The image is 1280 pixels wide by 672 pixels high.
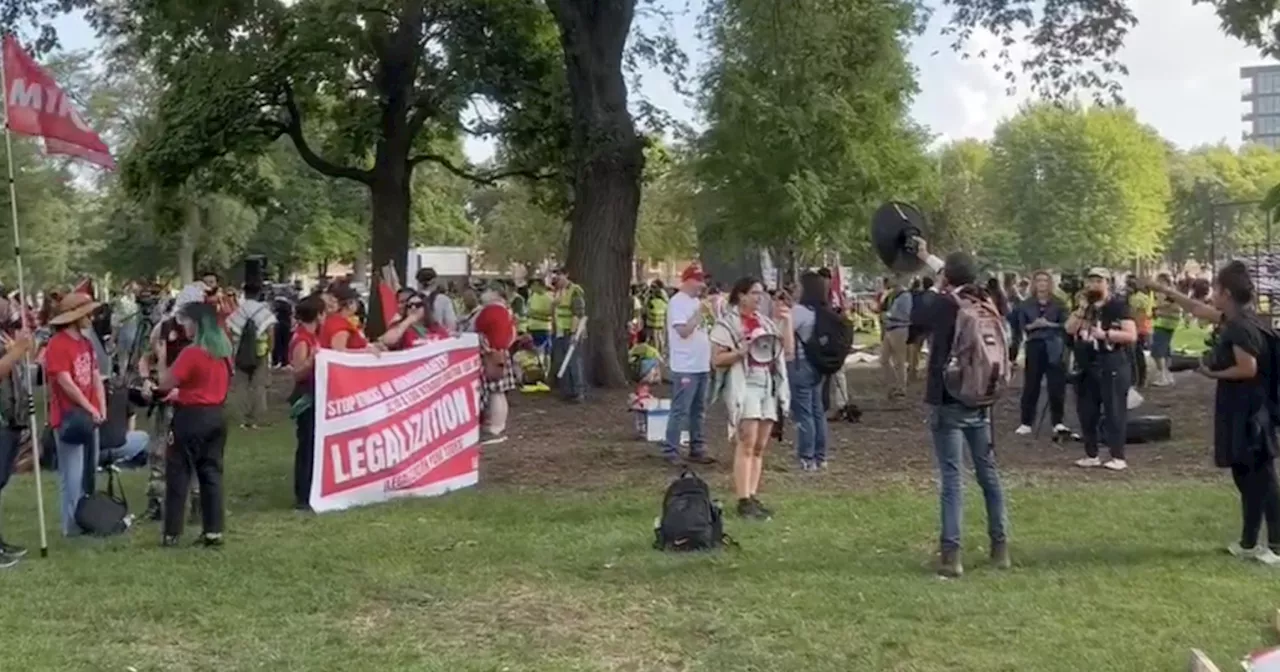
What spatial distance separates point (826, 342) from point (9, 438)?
6.96 meters

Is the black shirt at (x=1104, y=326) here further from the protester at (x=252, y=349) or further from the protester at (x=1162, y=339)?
the protester at (x=252, y=349)

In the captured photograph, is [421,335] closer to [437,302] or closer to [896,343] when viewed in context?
[437,302]

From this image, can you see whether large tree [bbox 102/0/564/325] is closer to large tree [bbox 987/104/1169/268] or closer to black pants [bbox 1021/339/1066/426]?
black pants [bbox 1021/339/1066/426]

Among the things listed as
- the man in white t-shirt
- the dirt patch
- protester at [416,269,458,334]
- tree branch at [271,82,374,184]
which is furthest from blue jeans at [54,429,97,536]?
tree branch at [271,82,374,184]

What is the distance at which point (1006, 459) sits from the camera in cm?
1327

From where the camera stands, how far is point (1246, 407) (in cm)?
845

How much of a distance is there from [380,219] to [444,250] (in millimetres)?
31078

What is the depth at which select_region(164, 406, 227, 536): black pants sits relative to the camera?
9.16 m

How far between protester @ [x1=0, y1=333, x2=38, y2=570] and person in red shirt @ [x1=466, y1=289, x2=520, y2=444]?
545 cm

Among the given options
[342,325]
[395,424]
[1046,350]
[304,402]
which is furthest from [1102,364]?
[304,402]

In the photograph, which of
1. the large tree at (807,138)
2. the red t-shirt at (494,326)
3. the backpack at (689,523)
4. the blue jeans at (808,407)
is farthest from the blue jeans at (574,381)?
the large tree at (807,138)

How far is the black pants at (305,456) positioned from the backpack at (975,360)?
518 cm

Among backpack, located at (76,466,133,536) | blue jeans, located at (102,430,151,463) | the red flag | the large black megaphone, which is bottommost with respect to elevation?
backpack, located at (76,466,133,536)

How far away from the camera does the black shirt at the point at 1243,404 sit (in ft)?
27.6
